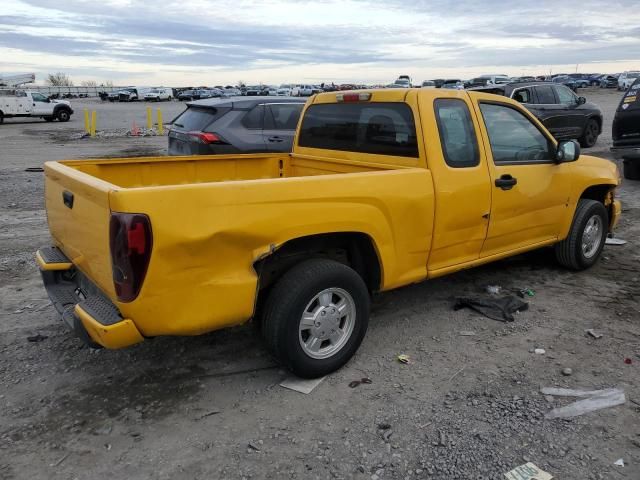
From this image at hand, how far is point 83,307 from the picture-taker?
3082 mm

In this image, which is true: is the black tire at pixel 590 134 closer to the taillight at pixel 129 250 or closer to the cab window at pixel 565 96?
the cab window at pixel 565 96

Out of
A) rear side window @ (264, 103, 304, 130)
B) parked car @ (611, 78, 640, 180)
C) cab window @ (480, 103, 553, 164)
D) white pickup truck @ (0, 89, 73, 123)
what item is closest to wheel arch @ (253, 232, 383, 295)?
cab window @ (480, 103, 553, 164)

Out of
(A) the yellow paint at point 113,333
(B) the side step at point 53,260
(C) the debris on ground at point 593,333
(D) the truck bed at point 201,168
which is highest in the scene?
(D) the truck bed at point 201,168

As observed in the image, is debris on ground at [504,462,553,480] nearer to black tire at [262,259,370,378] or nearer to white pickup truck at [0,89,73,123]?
black tire at [262,259,370,378]

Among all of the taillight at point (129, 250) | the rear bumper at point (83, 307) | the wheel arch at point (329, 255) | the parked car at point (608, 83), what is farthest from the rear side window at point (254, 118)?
the parked car at point (608, 83)

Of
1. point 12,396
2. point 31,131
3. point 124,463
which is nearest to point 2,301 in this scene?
point 12,396

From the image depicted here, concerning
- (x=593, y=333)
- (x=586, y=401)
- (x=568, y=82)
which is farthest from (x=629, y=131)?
(x=568, y=82)

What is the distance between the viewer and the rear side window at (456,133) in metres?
4.05

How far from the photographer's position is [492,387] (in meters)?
3.47

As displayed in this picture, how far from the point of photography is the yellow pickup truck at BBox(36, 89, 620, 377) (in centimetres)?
287

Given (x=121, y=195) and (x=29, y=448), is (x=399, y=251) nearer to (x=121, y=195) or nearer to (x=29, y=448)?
(x=121, y=195)

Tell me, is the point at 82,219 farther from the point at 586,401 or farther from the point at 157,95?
the point at 157,95

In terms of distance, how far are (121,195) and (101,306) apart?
76 cm

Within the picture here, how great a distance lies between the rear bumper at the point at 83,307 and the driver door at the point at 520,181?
2.87 metres
